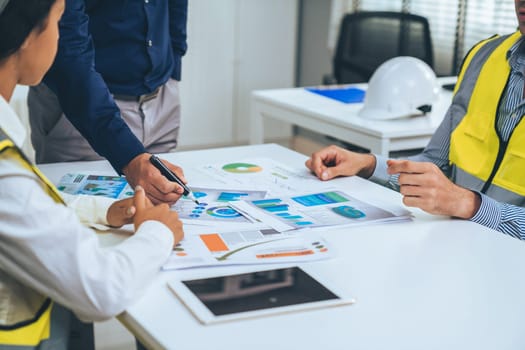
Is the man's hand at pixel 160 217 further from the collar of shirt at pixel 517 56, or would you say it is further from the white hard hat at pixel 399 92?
the white hard hat at pixel 399 92

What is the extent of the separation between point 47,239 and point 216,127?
3875mm

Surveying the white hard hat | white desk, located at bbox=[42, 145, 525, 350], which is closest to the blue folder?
the white hard hat

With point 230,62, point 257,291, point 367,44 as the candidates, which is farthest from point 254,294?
point 230,62

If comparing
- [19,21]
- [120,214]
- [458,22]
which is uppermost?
[19,21]

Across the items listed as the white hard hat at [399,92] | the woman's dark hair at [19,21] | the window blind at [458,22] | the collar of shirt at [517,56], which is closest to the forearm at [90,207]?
the woman's dark hair at [19,21]

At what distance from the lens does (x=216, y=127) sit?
483 cm

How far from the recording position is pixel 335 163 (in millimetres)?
1757

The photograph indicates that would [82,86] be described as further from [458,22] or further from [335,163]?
[458,22]

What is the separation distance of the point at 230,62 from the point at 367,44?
1145 millimetres

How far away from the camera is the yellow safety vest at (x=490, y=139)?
1716mm

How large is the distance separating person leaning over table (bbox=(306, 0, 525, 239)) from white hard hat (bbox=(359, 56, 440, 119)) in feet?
1.70

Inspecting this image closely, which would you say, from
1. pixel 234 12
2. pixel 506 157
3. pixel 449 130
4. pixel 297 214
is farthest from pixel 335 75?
pixel 297 214

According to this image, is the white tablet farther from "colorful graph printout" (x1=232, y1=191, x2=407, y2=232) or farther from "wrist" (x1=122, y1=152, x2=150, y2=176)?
"wrist" (x1=122, y1=152, x2=150, y2=176)

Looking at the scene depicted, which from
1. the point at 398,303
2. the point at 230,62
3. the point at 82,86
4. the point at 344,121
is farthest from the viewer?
the point at 230,62
